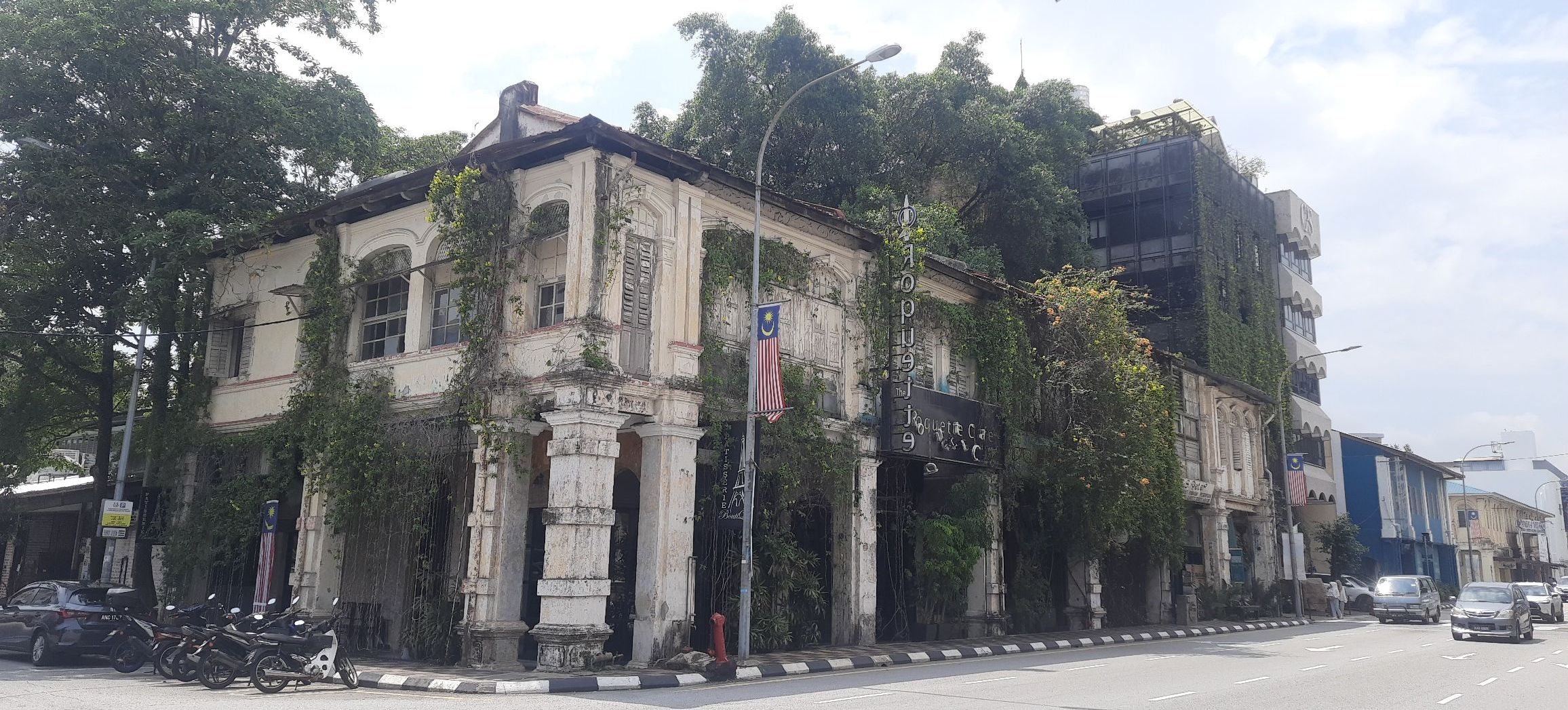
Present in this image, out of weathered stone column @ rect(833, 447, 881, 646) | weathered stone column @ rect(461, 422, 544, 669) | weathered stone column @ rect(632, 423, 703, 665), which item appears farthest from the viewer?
weathered stone column @ rect(833, 447, 881, 646)

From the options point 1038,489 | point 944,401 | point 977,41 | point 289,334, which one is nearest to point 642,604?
point 944,401

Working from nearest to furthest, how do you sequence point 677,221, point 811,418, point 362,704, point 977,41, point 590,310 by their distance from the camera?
1. point 362,704
2. point 590,310
3. point 677,221
4. point 811,418
5. point 977,41

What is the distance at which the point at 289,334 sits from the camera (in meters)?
21.9

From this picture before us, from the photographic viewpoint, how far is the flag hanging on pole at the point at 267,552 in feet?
66.4

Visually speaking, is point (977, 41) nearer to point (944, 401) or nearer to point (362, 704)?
point (944, 401)

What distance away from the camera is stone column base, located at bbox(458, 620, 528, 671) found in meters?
16.3

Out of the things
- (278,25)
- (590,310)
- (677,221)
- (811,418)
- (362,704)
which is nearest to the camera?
(362,704)

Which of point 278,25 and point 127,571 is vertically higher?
point 278,25

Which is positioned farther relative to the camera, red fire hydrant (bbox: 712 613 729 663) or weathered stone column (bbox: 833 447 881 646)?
weathered stone column (bbox: 833 447 881 646)

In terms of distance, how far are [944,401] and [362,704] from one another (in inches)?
532

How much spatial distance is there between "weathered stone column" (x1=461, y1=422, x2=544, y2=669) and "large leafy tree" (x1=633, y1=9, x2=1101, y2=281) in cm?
1539

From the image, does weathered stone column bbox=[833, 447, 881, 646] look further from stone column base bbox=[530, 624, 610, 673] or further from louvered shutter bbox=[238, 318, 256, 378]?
louvered shutter bbox=[238, 318, 256, 378]

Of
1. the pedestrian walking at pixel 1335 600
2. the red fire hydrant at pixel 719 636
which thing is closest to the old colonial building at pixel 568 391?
the red fire hydrant at pixel 719 636

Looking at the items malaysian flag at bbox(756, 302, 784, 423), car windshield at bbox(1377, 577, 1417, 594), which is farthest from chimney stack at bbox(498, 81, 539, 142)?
car windshield at bbox(1377, 577, 1417, 594)
